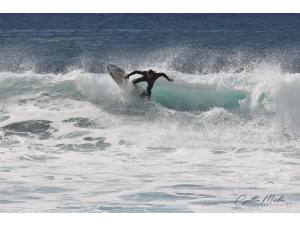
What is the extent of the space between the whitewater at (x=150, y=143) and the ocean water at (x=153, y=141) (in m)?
0.02

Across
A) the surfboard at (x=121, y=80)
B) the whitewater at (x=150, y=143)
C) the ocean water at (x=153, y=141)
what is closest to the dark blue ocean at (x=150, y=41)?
the ocean water at (x=153, y=141)

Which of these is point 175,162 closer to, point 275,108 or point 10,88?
point 275,108

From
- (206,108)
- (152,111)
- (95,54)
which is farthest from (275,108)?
(95,54)

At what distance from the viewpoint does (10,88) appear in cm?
1675

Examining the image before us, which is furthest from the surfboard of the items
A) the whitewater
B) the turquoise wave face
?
the turquoise wave face

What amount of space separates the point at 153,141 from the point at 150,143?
11cm

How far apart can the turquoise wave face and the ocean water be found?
29mm

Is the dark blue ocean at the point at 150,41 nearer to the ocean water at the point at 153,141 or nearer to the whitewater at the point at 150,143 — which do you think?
the ocean water at the point at 153,141

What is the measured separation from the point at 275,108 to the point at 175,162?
403 centimetres

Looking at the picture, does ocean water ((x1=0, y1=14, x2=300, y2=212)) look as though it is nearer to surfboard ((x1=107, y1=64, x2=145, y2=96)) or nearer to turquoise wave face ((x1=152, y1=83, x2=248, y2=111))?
turquoise wave face ((x1=152, y1=83, x2=248, y2=111))

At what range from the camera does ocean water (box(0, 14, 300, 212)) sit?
375 inches

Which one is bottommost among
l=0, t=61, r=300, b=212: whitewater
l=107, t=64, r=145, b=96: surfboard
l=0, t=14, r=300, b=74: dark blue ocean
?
l=0, t=61, r=300, b=212: whitewater

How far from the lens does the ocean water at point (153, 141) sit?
9.52 m

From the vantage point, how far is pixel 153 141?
12992mm
